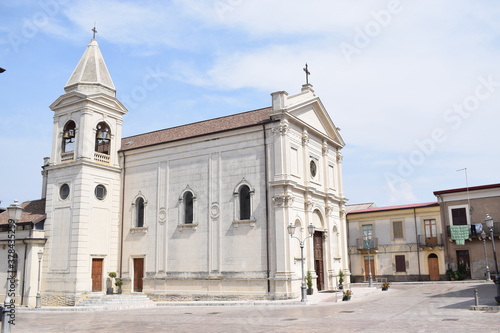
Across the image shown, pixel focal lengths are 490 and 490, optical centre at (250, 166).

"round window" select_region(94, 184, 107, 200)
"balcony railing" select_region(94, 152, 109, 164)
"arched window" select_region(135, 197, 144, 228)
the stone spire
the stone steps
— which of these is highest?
the stone spire

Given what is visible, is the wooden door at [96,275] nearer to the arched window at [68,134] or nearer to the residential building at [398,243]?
the arched window at [68,134]

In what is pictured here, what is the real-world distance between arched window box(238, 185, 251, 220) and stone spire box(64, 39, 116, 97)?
13025 mm

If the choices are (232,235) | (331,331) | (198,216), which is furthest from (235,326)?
(198,216)

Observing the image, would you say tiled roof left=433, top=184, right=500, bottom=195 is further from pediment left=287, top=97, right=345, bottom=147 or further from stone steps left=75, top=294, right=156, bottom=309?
stone steps left=75, top=294, right=156, bottom=309

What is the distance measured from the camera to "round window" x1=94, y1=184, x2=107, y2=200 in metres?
33.4

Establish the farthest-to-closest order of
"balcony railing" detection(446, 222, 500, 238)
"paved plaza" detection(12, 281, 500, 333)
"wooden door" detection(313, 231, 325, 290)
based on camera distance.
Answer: "balcony railing" detection(446, 222, 500, 238), "wooden door" detection(313, 231, 325, 290), "paved plaza" detection(12, 281, 500, 333)

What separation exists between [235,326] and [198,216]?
1478 cm

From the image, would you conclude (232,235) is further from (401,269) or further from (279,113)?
(401,269)

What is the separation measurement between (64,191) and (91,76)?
8.36m

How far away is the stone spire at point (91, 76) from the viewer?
113ft

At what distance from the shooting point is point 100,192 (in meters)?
33.7

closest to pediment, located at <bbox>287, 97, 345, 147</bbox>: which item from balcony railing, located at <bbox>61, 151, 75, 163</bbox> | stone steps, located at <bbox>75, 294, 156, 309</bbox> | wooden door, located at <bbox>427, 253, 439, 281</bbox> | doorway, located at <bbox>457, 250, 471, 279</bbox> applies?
stone steps, located at <bbox>75, 294, 156, 309</bbox>

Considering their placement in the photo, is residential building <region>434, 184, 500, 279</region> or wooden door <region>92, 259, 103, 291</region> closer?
wooden door <region>92, 259, 103, 291</region>

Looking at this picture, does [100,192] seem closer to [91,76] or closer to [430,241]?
[91,76]
